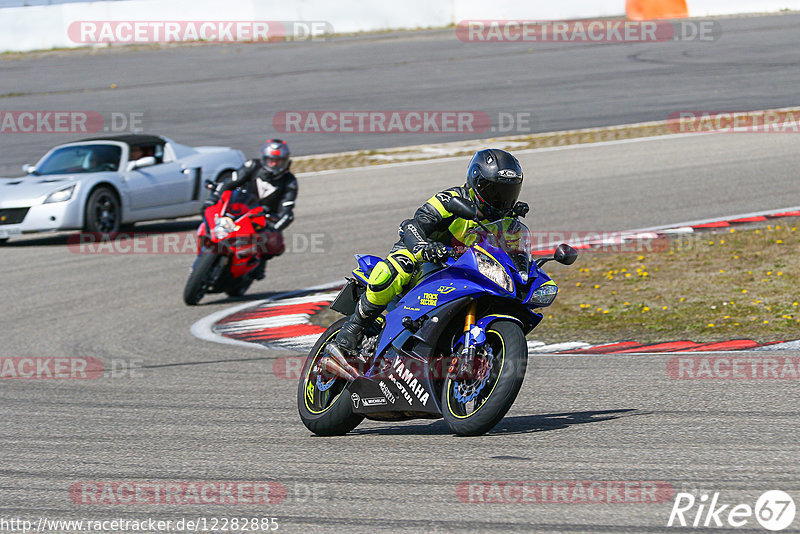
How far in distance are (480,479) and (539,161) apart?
16.1 metres

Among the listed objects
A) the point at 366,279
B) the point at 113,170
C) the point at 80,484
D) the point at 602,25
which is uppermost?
the point at 602,25

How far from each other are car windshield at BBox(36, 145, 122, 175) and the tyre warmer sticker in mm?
5334

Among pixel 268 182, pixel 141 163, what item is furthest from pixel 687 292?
pixel 141 163

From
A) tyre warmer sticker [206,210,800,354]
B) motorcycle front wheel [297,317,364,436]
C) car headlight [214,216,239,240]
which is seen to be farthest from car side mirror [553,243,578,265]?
car headlight [214,216,239,240]

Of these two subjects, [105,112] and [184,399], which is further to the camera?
[105,112]

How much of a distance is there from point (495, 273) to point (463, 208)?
0.36 meters

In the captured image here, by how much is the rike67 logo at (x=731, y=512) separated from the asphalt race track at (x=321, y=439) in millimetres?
73

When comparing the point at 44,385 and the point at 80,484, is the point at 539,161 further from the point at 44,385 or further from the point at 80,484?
the point at 80,484

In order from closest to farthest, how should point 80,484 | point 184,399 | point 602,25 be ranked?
point 80,484 → point 184,399 → point 602,25

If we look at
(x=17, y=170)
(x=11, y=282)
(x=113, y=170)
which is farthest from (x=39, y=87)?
(x=11, y=282)

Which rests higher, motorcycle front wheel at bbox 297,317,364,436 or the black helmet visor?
the black helmet visor

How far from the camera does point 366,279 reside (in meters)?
7.03

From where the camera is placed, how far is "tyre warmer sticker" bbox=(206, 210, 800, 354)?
9.53 m

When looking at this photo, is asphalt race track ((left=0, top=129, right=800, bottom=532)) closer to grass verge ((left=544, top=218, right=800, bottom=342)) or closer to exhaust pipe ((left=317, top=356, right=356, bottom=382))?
exhaust pipe ((left=317, top=356, right=356, bottom=382))
